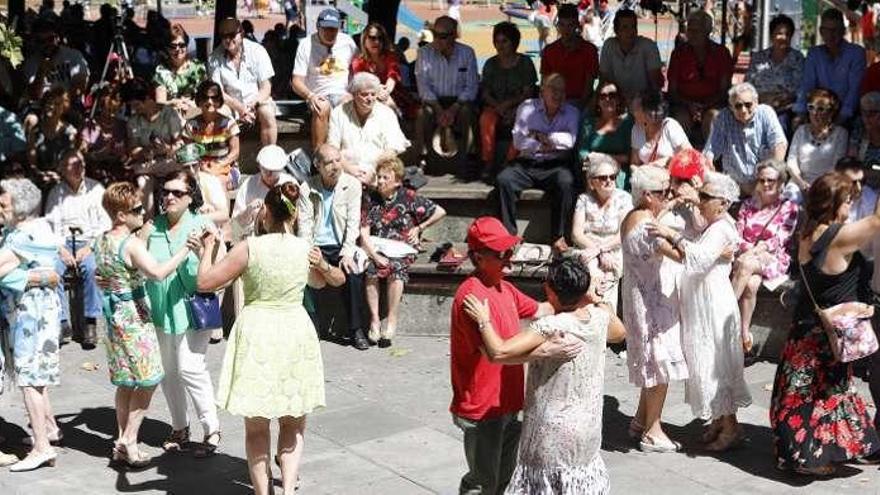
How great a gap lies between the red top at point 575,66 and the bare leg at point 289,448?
559cm

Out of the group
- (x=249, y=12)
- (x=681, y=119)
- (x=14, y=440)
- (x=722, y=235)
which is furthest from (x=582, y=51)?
(x=249, y=12)

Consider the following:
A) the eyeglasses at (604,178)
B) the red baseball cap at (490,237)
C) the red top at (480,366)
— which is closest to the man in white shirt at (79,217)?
the eyeglasses at (604,178)

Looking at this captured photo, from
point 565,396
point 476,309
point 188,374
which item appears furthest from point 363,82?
point 565,396

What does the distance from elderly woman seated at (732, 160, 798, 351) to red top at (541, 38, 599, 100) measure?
2.32 m

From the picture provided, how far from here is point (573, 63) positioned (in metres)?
12.2

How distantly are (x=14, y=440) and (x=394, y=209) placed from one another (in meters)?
3.38

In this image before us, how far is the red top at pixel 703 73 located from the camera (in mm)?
11938

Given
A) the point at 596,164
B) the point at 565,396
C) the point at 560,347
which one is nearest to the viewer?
the point at 560,347

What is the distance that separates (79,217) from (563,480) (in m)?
5.96

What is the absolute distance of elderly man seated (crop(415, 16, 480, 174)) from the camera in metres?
12.4

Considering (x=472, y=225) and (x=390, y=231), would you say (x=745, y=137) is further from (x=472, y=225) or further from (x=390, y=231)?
(x=472, y=225)

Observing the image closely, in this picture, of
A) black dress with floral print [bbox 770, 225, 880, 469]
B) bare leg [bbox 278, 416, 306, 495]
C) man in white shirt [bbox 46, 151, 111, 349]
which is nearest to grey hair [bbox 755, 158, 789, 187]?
black dress with floral print [bbox 770, 225, 880, 469]

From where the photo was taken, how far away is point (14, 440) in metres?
8.67

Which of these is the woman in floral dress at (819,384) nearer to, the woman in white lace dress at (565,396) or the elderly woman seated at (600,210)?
the woman in white lace dress at (565,396)
